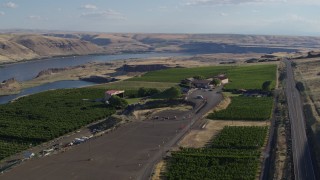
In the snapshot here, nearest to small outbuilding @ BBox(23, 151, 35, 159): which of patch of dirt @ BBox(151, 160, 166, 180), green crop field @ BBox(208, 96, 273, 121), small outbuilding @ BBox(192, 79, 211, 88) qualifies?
patch of dirt @ BBox(151, 160, 166, 180)

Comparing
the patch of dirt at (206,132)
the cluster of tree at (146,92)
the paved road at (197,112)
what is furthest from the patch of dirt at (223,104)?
the cluster of tree at (146,92)

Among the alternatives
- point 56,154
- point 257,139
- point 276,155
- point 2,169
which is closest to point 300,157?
point 276,155

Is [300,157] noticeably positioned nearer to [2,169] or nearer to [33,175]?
[33,175]

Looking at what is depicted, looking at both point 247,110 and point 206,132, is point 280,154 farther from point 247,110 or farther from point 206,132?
point 247,110

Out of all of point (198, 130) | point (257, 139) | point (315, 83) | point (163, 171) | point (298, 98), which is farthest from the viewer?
point (315, 83)

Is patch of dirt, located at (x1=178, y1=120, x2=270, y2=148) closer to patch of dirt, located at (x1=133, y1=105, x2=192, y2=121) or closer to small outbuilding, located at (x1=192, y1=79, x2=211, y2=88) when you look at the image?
patch of dirt, located at (x1=133, y1=105, x2=192, y2=121)

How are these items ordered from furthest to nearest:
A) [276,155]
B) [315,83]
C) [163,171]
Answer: [315,83]
[276,155]
[163,171]

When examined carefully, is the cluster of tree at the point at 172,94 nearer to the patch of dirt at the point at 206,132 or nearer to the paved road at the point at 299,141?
the patch of dirt at the point at 206,132
